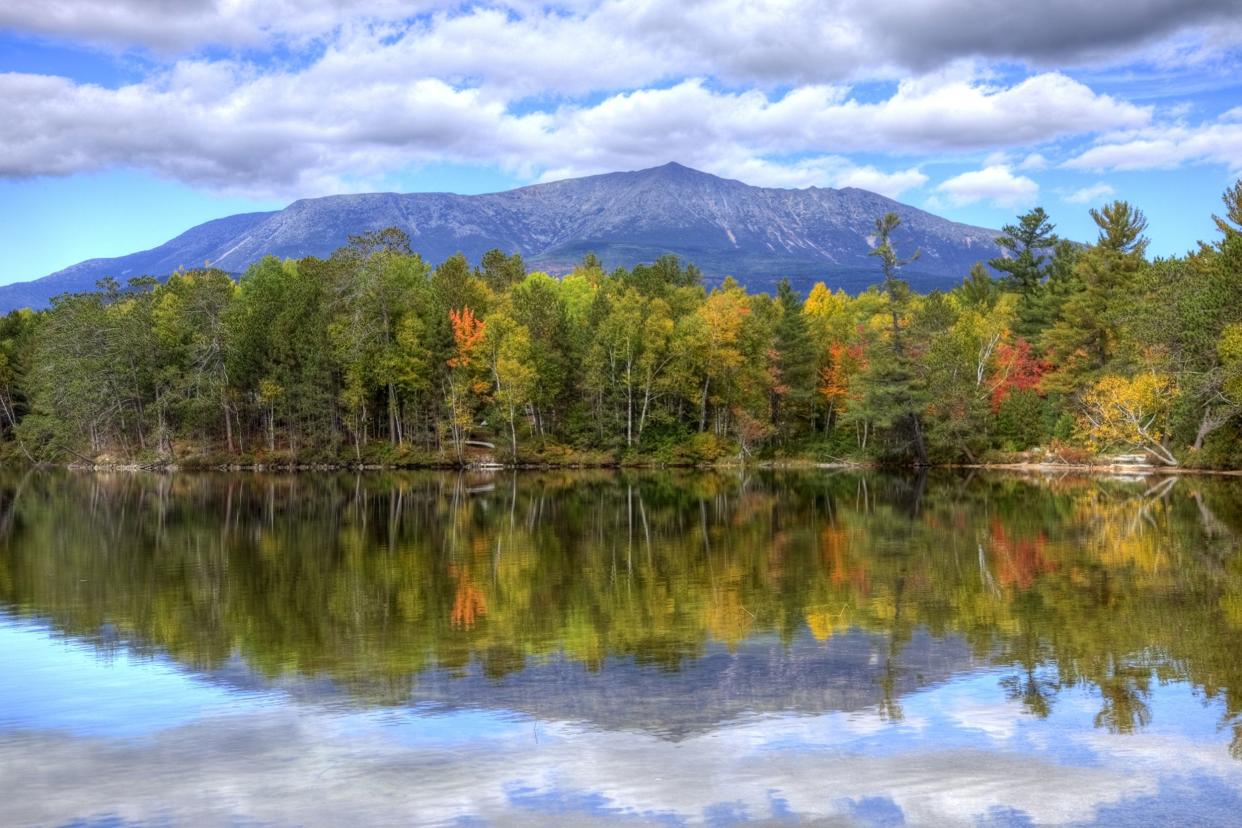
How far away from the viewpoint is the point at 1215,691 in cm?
1612

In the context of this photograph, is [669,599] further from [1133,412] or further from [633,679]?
[1133,412]

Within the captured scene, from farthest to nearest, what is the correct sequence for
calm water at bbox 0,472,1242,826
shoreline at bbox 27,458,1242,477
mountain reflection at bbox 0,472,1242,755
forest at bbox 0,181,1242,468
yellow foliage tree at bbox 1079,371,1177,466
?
forest at bbox 0,181,1242,468 → shoreline at bbox 27,458,1242,477 → yellow foliage tree at bbox 1079,371,1177,466 → mountain reflection at bbox 0,472,1242,755 → calm water at bbox 0,472,1242,826

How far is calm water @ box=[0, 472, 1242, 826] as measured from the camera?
1227cm

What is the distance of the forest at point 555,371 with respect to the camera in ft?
264

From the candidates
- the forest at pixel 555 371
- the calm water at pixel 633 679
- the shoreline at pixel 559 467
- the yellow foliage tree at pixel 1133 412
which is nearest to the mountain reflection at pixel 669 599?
the calm water at pixel 633 679

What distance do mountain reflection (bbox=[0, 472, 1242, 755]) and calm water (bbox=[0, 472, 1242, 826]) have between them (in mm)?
120

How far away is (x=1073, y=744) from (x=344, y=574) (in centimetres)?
2151

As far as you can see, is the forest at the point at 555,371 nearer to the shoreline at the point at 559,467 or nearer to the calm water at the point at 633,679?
the shoreline at the point at 559,467

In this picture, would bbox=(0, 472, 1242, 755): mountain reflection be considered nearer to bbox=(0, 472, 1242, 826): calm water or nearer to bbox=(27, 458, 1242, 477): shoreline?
bbox=(0, 472, 1242, 826): calm water

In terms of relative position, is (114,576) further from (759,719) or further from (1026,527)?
(1026,527)

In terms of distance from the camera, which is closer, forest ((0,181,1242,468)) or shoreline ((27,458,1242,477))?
shoreline ((27,458,1242,477))

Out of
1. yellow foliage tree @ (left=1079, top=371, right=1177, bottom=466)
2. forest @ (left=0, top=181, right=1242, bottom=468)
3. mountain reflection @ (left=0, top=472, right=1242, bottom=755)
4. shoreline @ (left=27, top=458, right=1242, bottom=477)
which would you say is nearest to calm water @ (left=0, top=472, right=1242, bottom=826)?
mountain reflection @ (left=0, top=472, right=1242, bottom=755)

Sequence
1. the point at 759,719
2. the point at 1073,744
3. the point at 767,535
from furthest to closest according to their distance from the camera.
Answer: the point at 767,535 → the point at 759,719 → the point at 1073,744

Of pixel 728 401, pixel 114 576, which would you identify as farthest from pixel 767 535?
pixel 728 401
